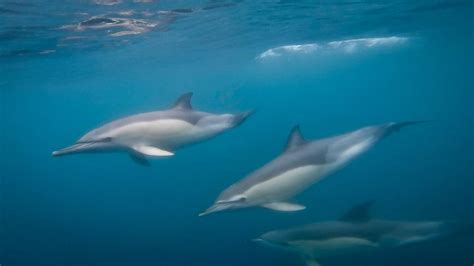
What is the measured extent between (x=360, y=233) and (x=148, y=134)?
552cm

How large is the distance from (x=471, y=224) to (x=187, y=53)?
23.9 m

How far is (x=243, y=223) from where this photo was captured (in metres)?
20.2

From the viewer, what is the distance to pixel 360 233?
10469 millimetres

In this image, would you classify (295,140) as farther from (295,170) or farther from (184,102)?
(184,102)

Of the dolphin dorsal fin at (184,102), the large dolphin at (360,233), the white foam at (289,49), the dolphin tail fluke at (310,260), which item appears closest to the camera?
the large dolphin at (360,233)

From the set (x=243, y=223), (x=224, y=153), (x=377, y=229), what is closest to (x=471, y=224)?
(x=377, y=229)

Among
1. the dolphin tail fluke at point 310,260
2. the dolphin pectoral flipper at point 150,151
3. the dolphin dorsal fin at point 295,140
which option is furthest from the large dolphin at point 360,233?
the dolphin pectoral flipper at point 150,151

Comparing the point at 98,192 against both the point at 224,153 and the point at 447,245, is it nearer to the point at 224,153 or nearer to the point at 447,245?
the point at 224,153

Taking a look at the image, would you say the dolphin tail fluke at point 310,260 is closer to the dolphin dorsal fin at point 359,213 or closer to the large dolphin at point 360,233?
the large dolphin at point 360,233

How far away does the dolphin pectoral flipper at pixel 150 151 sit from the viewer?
370 inches

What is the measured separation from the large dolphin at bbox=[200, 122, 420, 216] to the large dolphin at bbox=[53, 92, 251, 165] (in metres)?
1.62

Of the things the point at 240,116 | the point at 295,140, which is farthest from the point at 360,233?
the point at 240,116

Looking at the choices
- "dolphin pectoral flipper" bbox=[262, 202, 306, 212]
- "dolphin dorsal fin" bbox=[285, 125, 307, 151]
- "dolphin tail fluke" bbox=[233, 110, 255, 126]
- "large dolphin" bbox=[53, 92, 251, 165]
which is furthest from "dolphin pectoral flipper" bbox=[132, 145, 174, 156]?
"dolphin dorsal fin" bbox=[285, 125, 307, 151]

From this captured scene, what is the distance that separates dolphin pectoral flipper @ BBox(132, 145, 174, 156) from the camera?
9.40m
